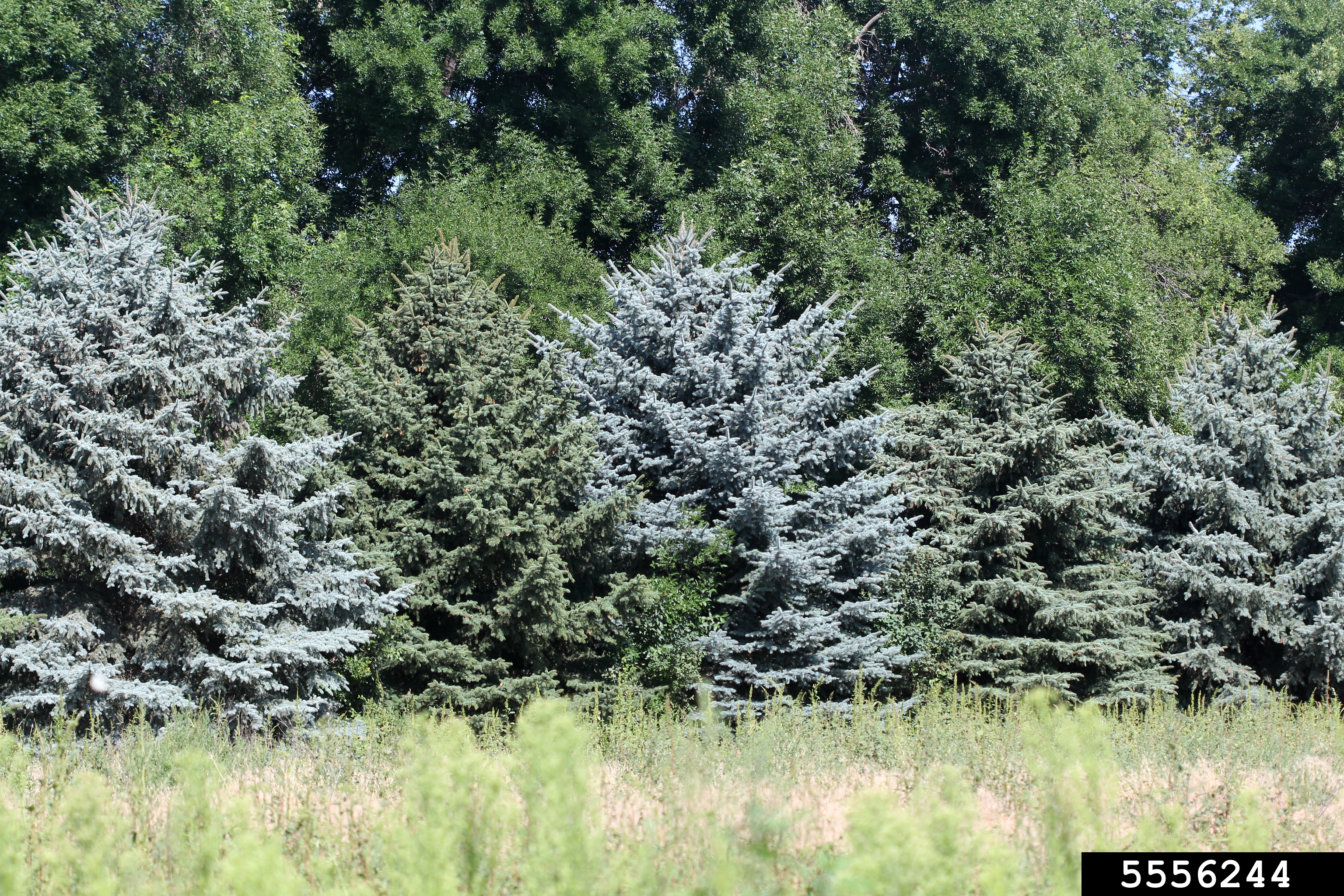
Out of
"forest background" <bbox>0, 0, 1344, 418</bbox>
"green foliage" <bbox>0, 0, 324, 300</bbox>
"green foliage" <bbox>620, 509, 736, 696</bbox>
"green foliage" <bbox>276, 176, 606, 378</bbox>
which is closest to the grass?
"green foliage" <bbox>620, 509, 736, 696</bbox>

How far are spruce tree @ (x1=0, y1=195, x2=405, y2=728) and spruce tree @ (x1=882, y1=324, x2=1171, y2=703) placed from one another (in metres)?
7.12

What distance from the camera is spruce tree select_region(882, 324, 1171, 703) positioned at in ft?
44.1

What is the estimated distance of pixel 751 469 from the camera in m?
12.5

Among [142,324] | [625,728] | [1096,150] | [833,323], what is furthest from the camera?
[1096,150]

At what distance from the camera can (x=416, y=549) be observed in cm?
1155

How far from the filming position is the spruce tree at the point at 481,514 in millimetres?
11047

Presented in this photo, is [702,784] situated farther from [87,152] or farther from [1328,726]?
[87,152]

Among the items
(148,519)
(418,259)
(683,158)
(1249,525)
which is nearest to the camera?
(148,519)

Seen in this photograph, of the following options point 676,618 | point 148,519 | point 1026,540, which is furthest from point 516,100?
point 148,519

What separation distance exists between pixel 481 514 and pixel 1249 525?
10426 millimetres

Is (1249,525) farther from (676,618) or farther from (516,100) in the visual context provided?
(516,100)

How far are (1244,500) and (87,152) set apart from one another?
18.1m

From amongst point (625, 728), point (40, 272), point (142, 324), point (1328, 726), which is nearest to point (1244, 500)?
point (1328, 726)

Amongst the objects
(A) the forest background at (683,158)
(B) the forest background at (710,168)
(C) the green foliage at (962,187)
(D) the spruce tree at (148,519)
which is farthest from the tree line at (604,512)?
(C) the green foliage at (962,187)
